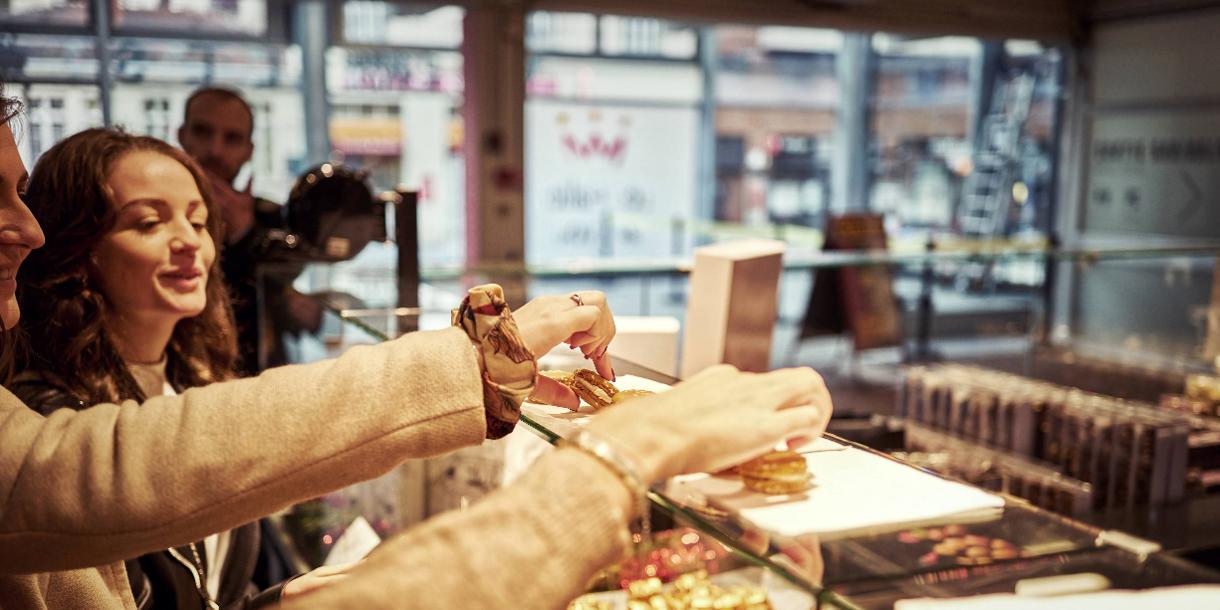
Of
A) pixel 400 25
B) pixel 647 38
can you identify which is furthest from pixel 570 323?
pixel 647 38

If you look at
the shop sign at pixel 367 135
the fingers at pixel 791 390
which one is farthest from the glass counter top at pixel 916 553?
the shop sign at pixel 367 135

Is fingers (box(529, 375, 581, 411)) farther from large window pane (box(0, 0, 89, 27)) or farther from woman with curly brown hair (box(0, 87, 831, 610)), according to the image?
large window pane (box(0, 0, 89, 27))

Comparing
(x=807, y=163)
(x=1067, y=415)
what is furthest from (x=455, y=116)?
(x=1067, y=415)

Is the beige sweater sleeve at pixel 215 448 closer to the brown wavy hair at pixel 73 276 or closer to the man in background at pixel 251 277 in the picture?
the brown wavy hair at pixel 73 276

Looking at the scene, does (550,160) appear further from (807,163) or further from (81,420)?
(81,420)

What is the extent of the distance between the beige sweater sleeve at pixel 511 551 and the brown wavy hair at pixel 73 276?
1109mm

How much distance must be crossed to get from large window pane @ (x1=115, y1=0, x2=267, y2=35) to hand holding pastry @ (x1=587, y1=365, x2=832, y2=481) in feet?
22.1

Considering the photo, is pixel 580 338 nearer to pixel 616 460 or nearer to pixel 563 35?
pixel 616 460

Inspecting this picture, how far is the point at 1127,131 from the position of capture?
810cm

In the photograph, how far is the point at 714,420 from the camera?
801 mm

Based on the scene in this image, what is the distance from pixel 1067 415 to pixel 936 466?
0.44m

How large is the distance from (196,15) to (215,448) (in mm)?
6673

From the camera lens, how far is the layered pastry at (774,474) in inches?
36.2

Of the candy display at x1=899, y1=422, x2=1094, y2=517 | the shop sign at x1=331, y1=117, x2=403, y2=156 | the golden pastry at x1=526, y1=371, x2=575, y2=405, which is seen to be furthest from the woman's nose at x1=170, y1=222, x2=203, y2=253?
the shop sign at x1=331, y1=117, x2=403, y2=156
